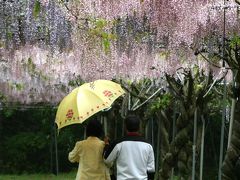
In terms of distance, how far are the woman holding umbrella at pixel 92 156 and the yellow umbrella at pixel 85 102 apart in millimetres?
231

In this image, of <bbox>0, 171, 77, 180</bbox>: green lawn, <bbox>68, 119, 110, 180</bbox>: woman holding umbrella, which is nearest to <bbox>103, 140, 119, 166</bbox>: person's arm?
<bbox>68, 119, 110, 180</bbox>: woman holding umbrella

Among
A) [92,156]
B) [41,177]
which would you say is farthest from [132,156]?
[41,177]

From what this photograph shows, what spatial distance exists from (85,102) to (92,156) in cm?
62

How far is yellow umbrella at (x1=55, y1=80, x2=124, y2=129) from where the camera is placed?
508cm

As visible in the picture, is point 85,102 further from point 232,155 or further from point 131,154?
point 232,155

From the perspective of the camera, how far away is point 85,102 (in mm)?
5168

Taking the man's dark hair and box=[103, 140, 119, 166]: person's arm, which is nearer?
the man's dark hair

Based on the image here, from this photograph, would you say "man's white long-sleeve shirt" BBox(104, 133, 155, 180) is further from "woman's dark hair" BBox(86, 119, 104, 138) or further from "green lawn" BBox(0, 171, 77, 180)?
"green lawn" BBox(0, 171, 77, 180)

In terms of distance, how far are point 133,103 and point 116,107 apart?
1454 mm

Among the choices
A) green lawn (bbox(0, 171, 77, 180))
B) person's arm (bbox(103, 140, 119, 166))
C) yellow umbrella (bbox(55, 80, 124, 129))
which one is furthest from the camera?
green lawn (bbox(0, 171, 77, 180))

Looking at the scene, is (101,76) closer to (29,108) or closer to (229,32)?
(229,32)

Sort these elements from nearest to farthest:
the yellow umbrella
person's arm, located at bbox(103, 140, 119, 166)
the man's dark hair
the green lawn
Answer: the man's dark hair → person's arm, located at bbox(103, 140, 119, 166) → the yellow umbrella → the green lawn

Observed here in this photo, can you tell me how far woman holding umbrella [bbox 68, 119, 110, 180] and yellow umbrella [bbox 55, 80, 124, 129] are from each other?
231 millimetres

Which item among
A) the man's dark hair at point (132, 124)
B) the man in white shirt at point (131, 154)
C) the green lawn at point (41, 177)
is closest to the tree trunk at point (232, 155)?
the man in white shirt at point (131, 154)
